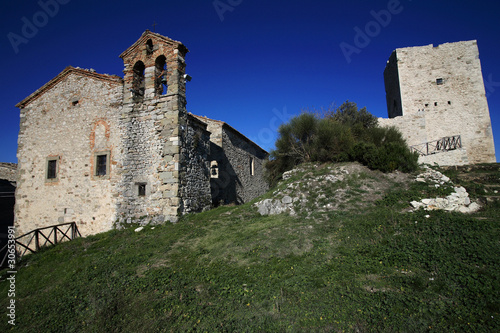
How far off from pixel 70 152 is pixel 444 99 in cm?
2506

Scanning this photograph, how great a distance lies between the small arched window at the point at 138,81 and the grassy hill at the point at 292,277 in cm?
688

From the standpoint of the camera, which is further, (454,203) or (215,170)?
(215,170)

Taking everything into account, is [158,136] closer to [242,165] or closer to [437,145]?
[242,165]

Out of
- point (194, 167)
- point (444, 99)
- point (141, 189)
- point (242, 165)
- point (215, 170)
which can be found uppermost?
point (444, 99)

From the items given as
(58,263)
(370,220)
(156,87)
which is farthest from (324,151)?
(58,263)

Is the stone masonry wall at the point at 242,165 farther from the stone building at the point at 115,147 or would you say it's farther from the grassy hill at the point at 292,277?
the grassy hill at the point at 292,277

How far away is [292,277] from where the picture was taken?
219 inches

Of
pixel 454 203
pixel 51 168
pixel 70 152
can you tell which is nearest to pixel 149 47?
pixel 70 152

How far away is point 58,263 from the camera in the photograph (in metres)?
8.86

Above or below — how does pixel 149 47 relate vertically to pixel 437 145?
above

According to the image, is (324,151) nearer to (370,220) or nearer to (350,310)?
(370,220)

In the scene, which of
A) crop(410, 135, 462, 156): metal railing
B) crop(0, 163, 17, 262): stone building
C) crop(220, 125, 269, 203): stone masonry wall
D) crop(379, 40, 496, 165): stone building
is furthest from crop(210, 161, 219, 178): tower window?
crop(410, 135, 462, 156): metal railing

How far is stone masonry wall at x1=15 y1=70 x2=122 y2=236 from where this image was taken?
38.9ft

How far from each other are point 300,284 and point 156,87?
10735mm
